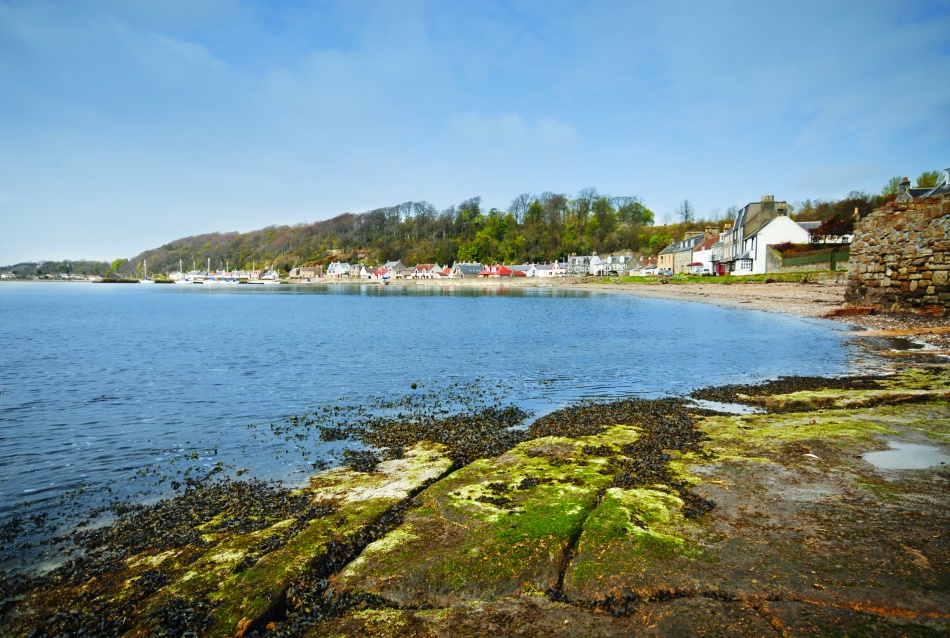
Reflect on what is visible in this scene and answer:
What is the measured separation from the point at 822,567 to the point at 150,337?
126 ft

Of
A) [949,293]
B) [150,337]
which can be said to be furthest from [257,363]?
[949,293]

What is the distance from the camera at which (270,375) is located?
2025 cm

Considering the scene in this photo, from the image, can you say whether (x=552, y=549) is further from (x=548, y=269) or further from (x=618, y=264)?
(x=548, y=269)

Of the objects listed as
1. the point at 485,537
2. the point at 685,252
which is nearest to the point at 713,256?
the point at 685,252

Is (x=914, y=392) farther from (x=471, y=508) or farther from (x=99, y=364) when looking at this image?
(x=99, y=364)

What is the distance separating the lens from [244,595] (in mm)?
5320

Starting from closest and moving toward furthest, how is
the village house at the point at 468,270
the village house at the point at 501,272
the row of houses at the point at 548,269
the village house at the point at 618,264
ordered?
the village house at the point at 618,264 → the row of houses at the point at 548,269 → the village house at the point at 501,272 → the village house at the point at 468,270

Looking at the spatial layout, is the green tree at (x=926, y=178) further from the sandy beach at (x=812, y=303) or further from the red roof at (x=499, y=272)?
the red roof at (x=499, y=272)

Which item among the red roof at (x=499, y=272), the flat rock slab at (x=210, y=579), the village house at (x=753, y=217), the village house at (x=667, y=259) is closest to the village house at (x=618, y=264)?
the village house at (x=667, y=259)

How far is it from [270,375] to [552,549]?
16.9 meters

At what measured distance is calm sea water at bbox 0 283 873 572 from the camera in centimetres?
1091

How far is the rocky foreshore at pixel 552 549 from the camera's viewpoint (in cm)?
460

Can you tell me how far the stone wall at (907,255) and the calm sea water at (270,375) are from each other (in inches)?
128

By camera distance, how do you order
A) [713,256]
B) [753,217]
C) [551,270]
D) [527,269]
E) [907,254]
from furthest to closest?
1. [527,269]
2. [551,270]
3. [713,256]
4. [753,217]
5. [907,254]
